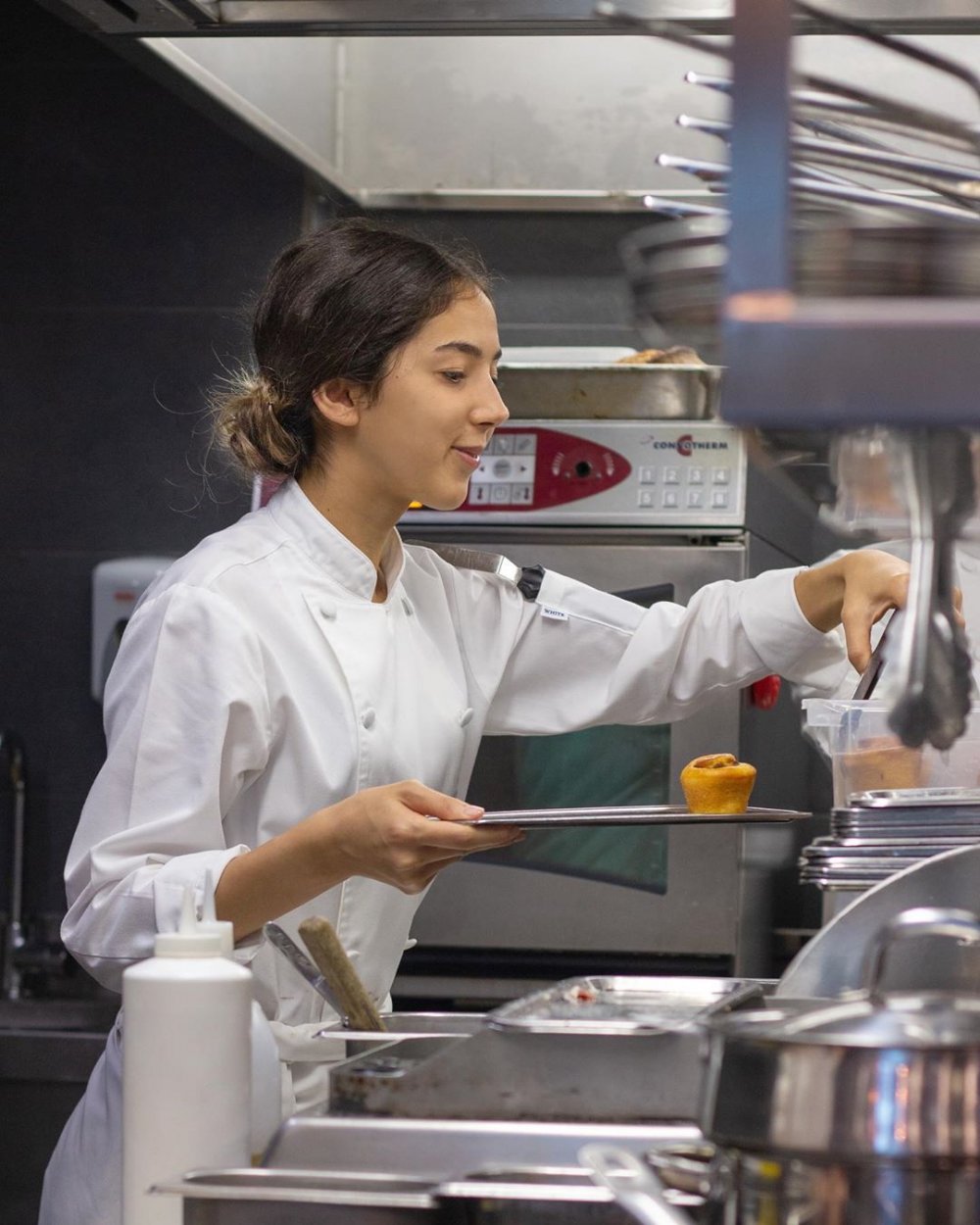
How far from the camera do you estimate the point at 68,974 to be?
296cm

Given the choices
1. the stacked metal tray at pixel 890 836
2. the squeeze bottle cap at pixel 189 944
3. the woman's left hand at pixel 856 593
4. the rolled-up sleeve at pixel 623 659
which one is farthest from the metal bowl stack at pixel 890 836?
the rolled-up sleeve at pixel 623 659

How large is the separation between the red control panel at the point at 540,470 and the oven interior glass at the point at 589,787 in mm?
181

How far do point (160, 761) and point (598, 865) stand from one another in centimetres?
108

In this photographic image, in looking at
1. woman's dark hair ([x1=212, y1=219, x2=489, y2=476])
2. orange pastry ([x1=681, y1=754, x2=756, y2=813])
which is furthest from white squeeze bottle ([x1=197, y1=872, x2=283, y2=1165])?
woman's dark hair ([x1=212, y1=219, x2=489, y2=476])

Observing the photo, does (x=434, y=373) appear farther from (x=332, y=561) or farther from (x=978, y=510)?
(x=978, y=510)

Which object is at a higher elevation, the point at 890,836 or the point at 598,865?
the point at 890,836

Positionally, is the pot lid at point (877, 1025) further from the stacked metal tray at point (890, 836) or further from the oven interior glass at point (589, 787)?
the oven interior glass at point (589, 787)

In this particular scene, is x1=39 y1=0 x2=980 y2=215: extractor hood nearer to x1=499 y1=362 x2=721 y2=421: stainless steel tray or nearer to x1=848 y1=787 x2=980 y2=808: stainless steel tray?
x1=499 y1=362 x2=721 y2=421: stainless steel tray

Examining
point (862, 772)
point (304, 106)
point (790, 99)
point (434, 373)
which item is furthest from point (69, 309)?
point (790, 99)

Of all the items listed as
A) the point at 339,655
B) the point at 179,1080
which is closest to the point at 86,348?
the point at 339,655

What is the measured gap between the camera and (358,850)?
143 centimetres

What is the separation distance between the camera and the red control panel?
2.60 metres

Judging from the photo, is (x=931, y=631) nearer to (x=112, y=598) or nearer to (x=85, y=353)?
(x=112, y=598)

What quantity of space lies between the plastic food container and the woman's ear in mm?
665
